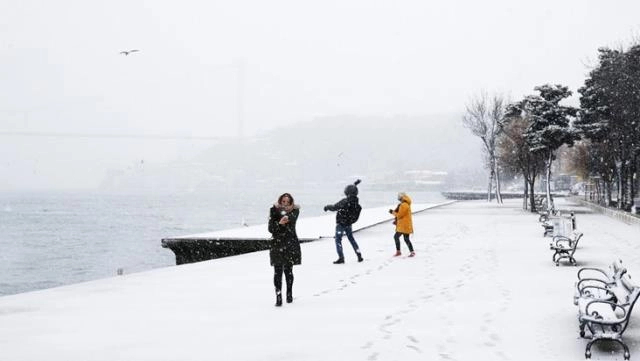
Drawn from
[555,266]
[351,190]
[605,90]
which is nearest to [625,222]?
[605,90]

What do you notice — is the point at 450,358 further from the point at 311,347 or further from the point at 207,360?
the point at 207,360

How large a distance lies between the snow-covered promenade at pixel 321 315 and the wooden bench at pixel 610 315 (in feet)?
0.69

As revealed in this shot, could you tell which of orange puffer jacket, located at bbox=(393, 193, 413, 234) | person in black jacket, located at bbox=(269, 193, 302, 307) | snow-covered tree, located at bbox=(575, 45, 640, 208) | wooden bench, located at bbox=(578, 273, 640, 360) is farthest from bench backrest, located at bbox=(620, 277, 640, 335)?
snow-covered tree, located at bbox=(575, 45, 640, 208)

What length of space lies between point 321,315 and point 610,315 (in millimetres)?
3881

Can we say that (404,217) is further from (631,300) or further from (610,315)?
(631,300)

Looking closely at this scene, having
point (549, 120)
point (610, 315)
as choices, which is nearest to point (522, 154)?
point (549, 120)

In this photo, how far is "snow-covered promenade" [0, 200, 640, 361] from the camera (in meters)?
7.98

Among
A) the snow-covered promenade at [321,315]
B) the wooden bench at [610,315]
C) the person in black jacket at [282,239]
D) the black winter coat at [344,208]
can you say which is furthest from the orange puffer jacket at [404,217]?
→ the wooden bench at [610,315]

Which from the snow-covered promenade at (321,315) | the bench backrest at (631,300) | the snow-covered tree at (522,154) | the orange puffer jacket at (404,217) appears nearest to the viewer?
the bench backrest at (631,300)

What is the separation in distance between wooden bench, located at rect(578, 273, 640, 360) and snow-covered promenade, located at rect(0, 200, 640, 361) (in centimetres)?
21

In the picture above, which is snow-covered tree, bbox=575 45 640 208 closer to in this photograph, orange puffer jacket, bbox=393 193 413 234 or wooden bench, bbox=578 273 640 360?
orange puffer jacket, bbox=393 193 413 234

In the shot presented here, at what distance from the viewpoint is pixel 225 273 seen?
15797 millimetres

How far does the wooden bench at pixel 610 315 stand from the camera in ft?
25.1

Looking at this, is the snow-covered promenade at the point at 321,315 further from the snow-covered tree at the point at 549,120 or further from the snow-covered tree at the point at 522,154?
the snow-covered tree at the point at 522,154
